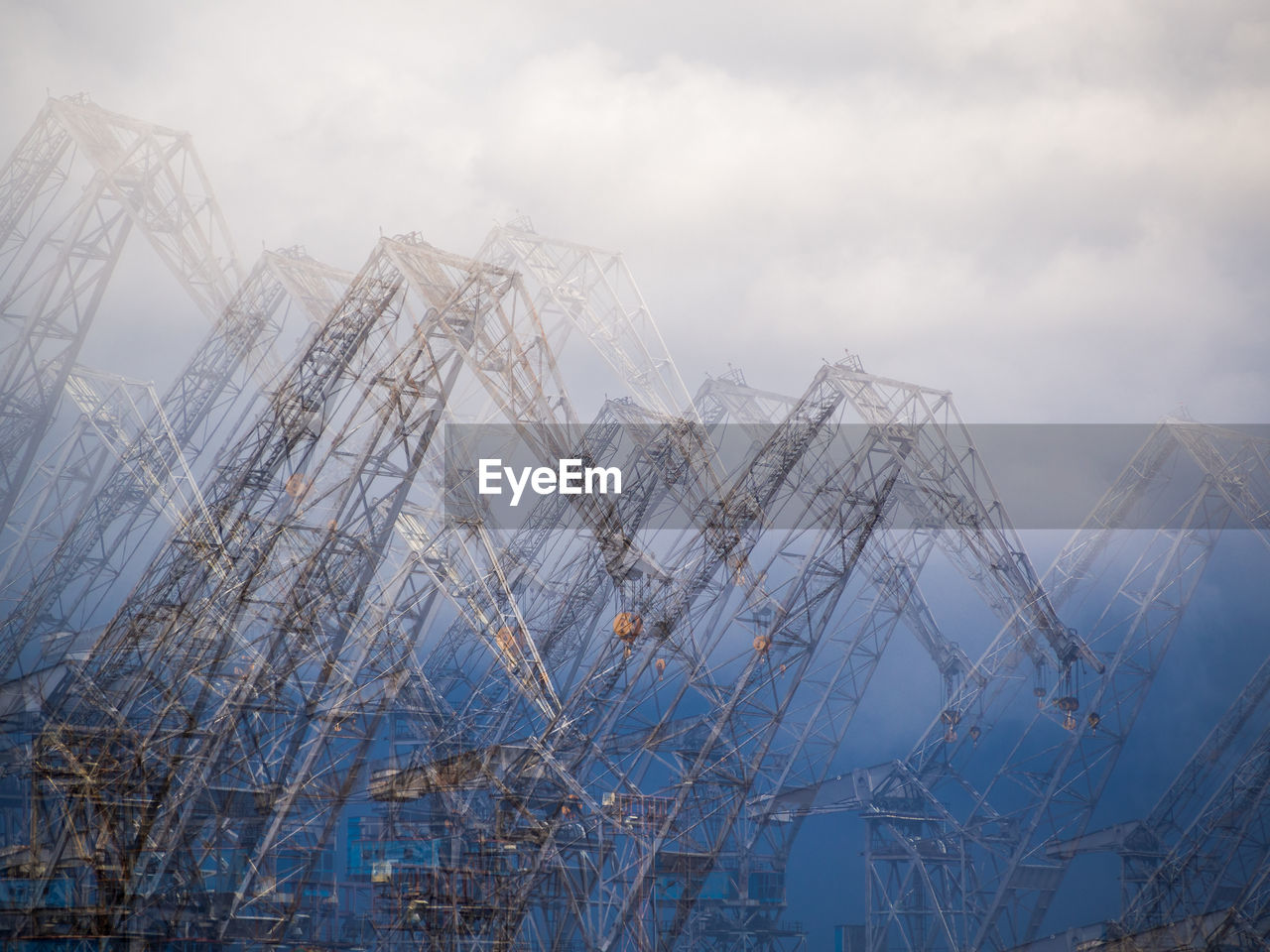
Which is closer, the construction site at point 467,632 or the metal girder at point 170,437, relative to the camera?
the construction site at point 467,632

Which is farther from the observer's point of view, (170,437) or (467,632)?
(467,632)

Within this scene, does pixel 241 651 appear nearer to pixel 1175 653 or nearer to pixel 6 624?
pixel 6 624

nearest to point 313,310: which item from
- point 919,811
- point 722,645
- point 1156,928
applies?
point 919,811

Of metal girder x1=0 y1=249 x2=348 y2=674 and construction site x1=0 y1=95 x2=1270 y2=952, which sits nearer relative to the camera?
construction site x1=0 y1=95 x2=1270 y2=952

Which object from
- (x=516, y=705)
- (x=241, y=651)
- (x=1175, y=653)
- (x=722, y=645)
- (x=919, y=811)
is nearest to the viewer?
(x=241, y=651)

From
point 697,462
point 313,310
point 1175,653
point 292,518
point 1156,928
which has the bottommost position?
point 1156,928

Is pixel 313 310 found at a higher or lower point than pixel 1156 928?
higher
